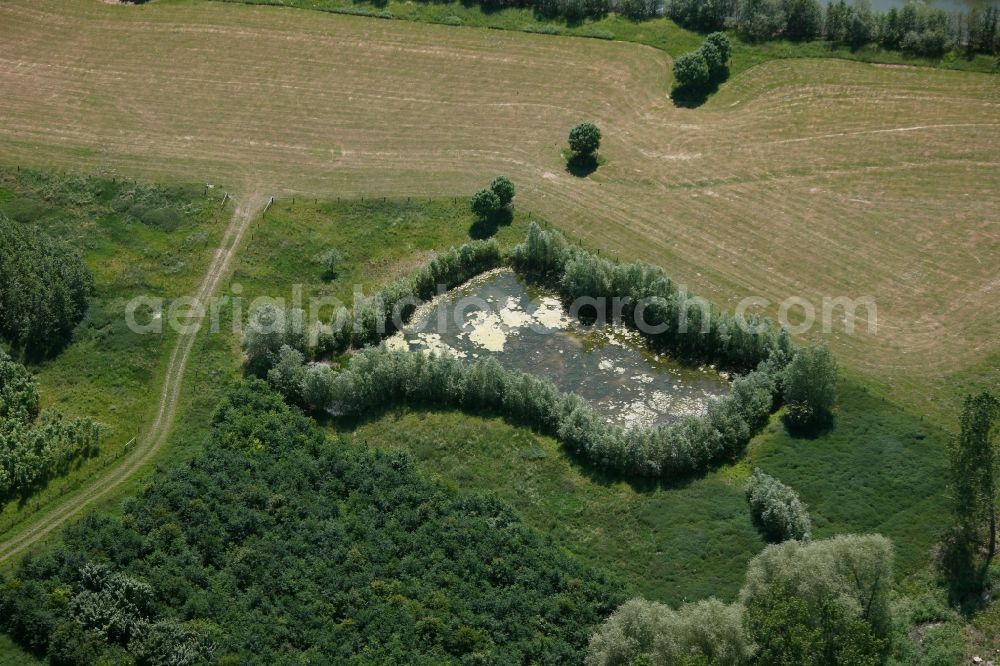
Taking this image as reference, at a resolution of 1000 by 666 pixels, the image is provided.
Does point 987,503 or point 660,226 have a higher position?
point 660,226

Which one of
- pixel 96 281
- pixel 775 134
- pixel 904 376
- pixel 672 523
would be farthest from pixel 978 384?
pixel 96 281

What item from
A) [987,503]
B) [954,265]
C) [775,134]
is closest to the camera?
[987,503]

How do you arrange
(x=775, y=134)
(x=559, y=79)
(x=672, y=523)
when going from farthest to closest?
1. (x=559, y=79)
2. (x=775, y=134)
3. (x=672, y=523)

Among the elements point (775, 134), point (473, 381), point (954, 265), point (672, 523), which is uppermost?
point (775, 134)

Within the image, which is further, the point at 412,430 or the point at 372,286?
the point at 372,286

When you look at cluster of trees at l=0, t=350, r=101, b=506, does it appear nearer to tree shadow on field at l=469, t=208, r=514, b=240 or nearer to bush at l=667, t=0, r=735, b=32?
tree shadow on field at l=469, t=208, r=514, b=240

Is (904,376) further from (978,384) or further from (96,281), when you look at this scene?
(96,281)
